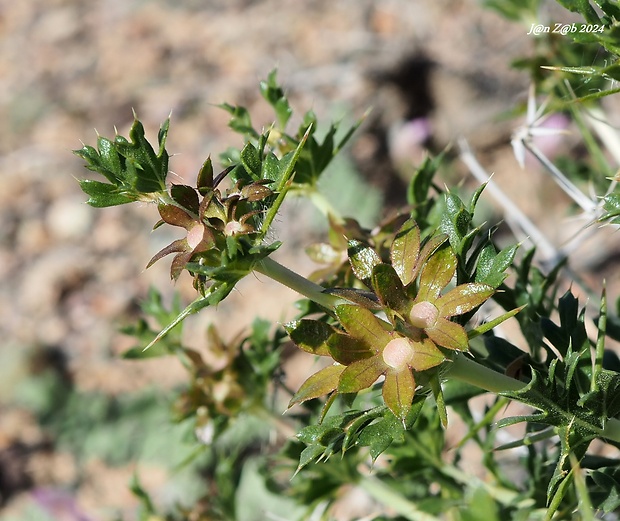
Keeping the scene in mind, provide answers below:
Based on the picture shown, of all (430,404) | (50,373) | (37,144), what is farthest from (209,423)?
(37,144)

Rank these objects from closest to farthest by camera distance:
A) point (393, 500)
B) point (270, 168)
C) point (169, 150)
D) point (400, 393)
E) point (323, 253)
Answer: point (400, 393), point (270, 168), point (323, 253), point (393, 500), point (169, 150)

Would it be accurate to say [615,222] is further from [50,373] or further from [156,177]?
[50,373]

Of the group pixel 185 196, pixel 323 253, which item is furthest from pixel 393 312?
pixel 323 253

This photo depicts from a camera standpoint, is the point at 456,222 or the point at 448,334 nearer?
the point at 448,334

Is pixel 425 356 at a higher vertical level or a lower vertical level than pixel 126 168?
lower

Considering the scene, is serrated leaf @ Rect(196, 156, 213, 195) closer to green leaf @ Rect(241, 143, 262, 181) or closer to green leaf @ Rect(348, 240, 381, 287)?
green leaf @ Rect(241, 143, 262, 181)

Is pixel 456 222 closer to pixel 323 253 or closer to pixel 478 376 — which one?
pixel 478 376

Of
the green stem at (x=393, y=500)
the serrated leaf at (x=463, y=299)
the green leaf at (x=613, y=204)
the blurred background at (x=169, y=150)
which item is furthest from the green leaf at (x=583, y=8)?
the blurred background at (x=169, y=150)

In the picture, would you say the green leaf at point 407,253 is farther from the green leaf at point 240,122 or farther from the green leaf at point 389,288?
the green leaf at point 240,122
